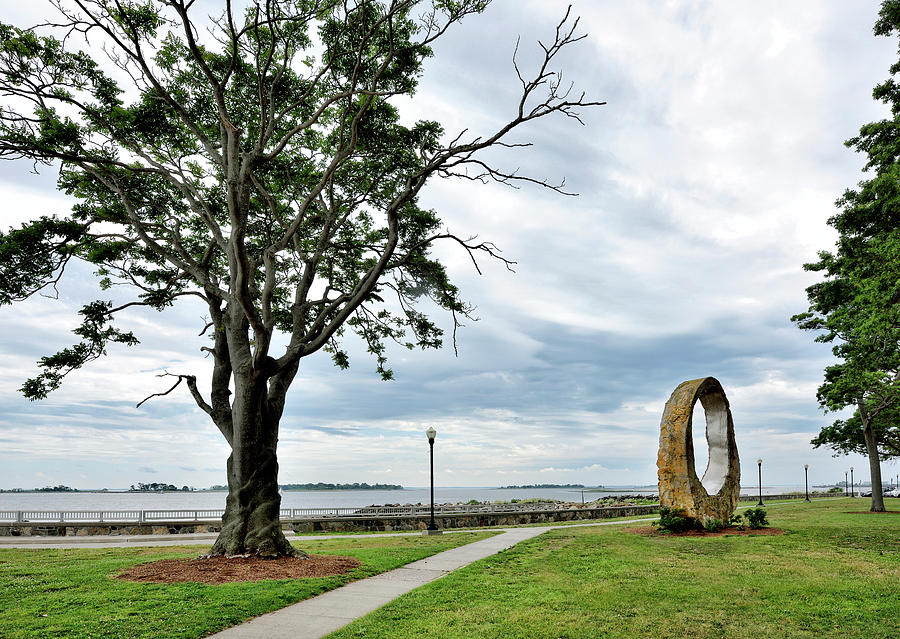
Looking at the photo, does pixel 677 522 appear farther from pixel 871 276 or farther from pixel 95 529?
pixel 95 529

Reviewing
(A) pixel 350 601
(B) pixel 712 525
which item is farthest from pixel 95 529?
(B) pixel 712 525

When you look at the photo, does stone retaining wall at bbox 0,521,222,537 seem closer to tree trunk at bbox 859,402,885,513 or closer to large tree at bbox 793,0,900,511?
large tree at bbox 793,0,900,511

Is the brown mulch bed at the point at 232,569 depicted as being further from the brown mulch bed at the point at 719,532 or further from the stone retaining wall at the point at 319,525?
the stone retaining wall at the point at 319,525

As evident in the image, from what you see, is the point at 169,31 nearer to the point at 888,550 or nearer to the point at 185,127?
the point at 185,127

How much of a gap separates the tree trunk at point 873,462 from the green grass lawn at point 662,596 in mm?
20334

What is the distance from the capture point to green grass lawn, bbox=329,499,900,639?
6.96 m

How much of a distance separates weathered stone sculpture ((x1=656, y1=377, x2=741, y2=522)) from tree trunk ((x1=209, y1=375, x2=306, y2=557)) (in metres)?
11.2

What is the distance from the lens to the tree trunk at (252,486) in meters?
13.2

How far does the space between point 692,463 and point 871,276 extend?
11577 mm

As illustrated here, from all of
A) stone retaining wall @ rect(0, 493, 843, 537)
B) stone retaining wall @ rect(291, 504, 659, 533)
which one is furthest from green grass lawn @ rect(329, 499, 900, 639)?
stone retaining wall @ rect(0, 493, 843, 537)

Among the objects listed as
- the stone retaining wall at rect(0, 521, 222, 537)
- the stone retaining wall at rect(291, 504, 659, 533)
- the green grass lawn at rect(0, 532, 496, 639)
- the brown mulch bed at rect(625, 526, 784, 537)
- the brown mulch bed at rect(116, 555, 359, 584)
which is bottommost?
the stone retaining wall at rect(291, 504, 659, 533)

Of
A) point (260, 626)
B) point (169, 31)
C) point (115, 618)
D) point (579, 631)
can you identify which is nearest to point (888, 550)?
point (579, 631)

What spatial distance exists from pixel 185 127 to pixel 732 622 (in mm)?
17306

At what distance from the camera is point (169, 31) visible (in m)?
14.8
